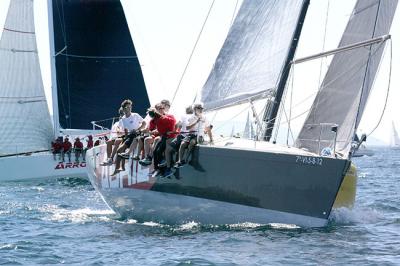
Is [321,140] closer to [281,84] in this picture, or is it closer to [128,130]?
[281,84]

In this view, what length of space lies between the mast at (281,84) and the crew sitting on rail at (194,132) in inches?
64.9

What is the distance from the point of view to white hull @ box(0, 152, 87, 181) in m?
28.0

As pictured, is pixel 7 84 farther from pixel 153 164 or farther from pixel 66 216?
pixel 153 164

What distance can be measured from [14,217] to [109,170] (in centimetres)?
231

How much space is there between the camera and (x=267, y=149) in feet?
38.7

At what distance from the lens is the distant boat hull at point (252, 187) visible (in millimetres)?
11492

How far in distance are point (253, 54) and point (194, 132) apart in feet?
9.75

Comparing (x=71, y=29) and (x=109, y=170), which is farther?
(x=71, y=29)

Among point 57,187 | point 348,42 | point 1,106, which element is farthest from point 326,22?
point 1,106

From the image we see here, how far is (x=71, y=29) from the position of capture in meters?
31.9

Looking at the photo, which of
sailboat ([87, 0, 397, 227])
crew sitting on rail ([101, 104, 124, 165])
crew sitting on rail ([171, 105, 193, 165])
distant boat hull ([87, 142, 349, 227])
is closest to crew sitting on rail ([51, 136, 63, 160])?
sailboat ([87, 0, 397, 227])

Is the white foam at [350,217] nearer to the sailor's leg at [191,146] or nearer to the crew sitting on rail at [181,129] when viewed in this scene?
the sailor's leg at [191,146]

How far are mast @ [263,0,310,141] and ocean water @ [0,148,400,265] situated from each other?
7.25ft

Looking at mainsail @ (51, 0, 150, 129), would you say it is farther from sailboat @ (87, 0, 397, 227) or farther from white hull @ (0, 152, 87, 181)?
sailboat @ (87, 0, 397, 227)
